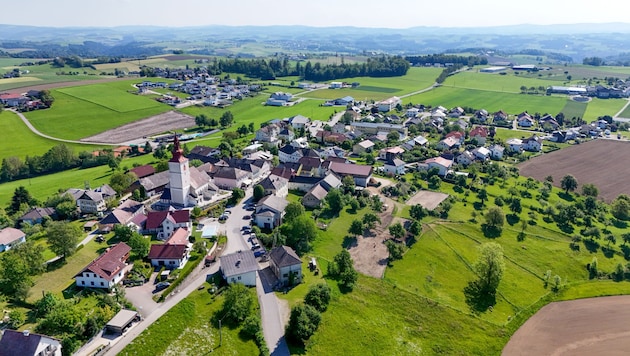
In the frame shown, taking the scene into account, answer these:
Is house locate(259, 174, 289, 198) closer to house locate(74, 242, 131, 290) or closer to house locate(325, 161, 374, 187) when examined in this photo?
house locate(325, 161, 374, 187)

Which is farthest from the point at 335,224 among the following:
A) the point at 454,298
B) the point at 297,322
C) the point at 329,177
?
the point at 297,322

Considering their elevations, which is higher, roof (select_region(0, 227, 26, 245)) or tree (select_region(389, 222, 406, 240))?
roof (select_region(0, 227, 26, 245))

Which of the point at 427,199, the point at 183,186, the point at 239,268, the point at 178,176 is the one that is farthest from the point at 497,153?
the point at 239,268

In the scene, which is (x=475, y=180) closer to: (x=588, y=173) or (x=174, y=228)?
(x=588, y=173)

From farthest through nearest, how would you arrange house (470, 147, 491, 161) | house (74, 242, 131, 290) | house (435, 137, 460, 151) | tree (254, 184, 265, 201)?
Result: house (435, 137, 460, 151)
house (470, 147, 491, 161)
tree (254, 184, 265, 201)
house (74, 242, 131, 290)

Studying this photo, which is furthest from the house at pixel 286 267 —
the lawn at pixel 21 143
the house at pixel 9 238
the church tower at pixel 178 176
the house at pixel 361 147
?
the lawn at pixel 21 143

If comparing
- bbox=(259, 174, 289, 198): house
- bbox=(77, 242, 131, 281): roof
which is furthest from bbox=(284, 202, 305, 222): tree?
bbox=(77, 242, 131, 281): roof

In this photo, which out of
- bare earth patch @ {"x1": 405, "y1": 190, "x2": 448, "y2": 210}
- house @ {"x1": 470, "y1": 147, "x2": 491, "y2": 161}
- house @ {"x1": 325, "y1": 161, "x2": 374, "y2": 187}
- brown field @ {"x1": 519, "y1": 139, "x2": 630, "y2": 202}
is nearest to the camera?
bare earth patch @ {"x1": 405, "y1": 190, "x2": 448, "y2": 210}

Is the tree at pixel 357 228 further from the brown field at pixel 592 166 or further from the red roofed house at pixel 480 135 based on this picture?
the red roofed house at pixel 480 135
